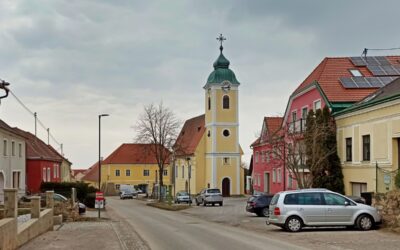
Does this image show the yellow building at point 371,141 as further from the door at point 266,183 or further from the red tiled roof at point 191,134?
the red tiled roof at point 191,134

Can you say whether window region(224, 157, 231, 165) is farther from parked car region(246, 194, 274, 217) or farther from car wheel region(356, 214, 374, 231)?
car wheel region(356, 214, 374, 231)

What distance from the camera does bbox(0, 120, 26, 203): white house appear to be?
46.6 meters

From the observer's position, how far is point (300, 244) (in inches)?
758

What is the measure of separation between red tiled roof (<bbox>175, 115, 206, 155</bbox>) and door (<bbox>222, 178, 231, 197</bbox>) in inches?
281

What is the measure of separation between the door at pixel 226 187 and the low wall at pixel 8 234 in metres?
72.2

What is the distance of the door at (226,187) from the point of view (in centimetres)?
8888

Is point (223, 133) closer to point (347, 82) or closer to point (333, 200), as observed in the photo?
point (347, 82)

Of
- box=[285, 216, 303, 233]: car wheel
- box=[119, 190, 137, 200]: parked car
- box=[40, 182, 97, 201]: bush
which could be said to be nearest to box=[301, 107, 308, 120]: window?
box=[285, 216, 303, 233]: car wheel

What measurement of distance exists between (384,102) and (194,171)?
6293 cm

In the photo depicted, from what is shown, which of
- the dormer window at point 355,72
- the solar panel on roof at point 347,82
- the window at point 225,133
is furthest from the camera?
the window at point 225,133

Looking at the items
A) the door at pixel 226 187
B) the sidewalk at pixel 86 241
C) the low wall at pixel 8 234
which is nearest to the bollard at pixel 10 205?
the low wall at pixel 8 234

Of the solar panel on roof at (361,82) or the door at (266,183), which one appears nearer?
the solar panel on roof at (361,82)

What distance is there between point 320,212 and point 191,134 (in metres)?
80.9

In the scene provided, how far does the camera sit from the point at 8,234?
15.7 m
